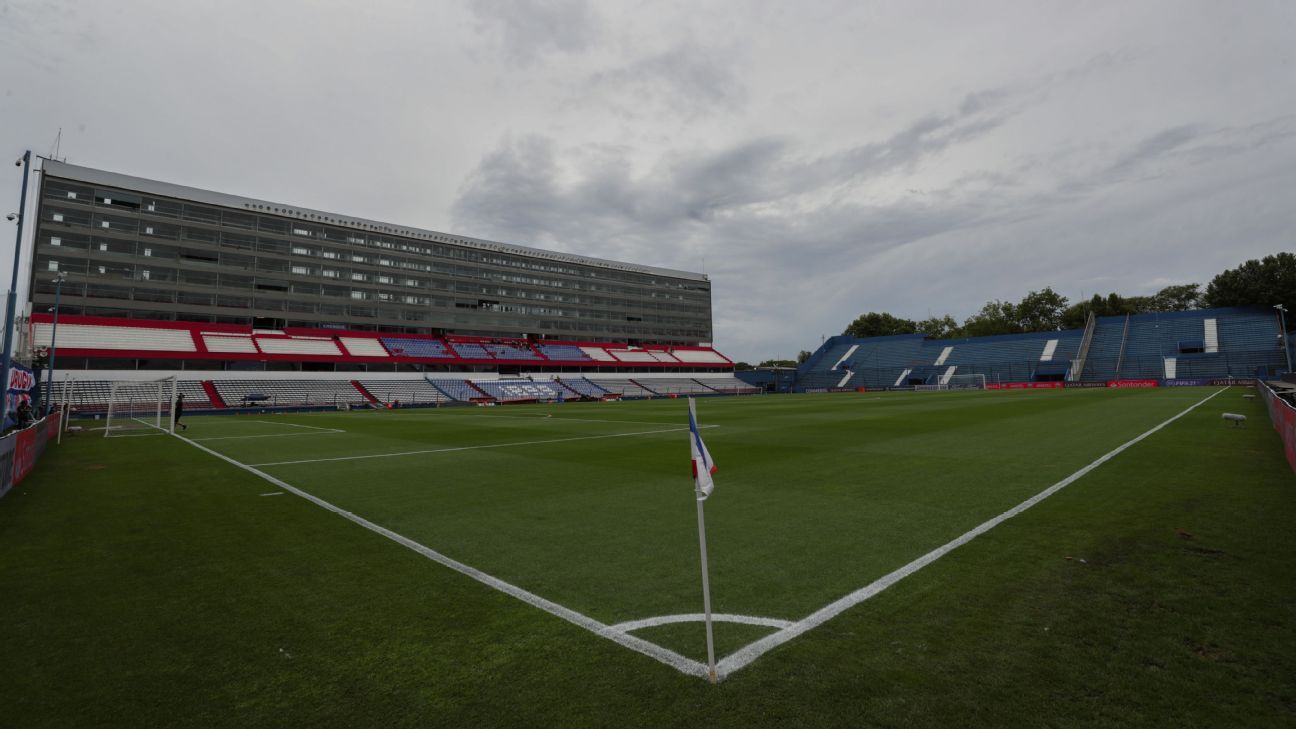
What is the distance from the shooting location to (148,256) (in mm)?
60438

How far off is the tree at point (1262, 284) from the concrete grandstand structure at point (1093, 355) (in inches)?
172

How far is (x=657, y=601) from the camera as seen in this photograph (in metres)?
4.83

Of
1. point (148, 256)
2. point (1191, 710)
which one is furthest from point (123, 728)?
point (148, 256)

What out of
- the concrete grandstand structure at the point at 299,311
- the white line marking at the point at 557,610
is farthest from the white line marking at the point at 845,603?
the concrete grandstand structure at the point at 299,311

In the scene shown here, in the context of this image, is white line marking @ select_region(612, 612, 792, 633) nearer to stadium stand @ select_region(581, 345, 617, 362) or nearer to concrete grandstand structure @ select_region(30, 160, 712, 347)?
concrete grandstand structure @ select_region(30, 160, 712, 347)

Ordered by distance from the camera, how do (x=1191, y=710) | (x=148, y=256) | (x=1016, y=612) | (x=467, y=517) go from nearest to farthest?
(x=1191, y=710)
(x=1016, y=612)
(x=467, y=517)
(x=148, y=256)

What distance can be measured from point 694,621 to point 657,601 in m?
0.51

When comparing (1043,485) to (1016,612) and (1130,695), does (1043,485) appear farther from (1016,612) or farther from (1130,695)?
(1130,695)

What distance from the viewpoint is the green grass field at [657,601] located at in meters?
3.32

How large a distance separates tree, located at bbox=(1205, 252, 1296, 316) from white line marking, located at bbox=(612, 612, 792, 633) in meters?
98.9

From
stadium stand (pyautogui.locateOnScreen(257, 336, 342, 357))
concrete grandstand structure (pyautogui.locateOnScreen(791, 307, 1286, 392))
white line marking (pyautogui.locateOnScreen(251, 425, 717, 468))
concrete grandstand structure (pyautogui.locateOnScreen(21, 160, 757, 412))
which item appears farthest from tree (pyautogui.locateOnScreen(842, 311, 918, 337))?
white line marking (pyautogui.locateOnScreen(251, 425, 717, 468))

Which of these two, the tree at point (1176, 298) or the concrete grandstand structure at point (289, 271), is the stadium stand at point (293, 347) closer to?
the concrete grandstand structure at point (289, 271)

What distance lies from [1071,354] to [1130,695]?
8858 cm

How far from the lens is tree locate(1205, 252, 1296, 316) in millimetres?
68812
